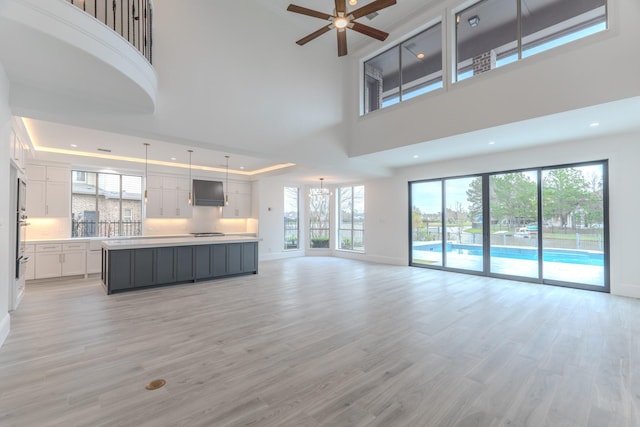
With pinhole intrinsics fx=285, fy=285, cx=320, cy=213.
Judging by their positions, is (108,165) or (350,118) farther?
(108,165)

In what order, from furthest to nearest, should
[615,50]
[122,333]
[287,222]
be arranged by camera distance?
[287,222], [615,50], [122,333]

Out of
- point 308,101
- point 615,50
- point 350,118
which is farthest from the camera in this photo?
point 350,118

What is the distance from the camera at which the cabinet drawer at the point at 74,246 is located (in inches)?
258

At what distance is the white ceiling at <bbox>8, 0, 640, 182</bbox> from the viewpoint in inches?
169

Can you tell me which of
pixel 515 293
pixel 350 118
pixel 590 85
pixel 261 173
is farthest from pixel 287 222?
pixel 590 85

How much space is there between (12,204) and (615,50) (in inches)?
326

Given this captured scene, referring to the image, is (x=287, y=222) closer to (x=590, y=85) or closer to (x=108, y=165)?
(x=108, y=165)

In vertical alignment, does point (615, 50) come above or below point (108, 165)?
above

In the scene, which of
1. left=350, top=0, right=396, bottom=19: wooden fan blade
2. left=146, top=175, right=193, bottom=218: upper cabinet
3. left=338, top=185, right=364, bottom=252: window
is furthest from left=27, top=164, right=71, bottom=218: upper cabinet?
left=338, top=185, right=364, bottom=252: window

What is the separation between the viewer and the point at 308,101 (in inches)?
241

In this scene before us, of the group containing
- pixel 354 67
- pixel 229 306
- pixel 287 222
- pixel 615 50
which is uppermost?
pixel 354 67

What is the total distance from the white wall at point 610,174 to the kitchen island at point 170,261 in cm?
451

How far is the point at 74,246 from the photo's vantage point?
21.8 feet

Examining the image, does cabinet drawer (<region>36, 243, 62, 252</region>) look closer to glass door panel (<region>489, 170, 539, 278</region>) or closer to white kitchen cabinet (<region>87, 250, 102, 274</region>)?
white kitchen cabinet (<region>87, 250, 102, 274</region>)
